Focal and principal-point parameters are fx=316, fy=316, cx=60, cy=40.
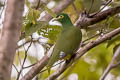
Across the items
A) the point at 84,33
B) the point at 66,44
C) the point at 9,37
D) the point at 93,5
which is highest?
the point at 9,37

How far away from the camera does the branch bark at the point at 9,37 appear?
26.9 inches

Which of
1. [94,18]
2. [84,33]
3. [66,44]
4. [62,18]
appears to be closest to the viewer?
[66,44]

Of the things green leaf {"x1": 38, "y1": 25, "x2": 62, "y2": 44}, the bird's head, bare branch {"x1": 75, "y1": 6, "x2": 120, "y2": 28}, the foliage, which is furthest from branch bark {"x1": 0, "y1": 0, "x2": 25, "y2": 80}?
the bird's head

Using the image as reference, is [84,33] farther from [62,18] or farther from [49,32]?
[49,32]

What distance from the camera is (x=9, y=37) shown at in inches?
28.0

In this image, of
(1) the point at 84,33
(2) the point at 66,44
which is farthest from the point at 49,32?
(1) the point at 84,33

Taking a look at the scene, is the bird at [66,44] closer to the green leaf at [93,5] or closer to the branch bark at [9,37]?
the green leaf at [93,5]

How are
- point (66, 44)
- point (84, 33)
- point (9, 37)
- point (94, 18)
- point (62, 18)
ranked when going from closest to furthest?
point (9, 37) → point (66, 44) → point (94, 18) → point (62, 18) → point (84, 33)

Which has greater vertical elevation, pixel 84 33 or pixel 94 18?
pixel 94 18

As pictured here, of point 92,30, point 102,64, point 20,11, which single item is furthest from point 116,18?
point 20,11

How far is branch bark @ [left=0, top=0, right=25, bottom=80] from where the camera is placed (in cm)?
68

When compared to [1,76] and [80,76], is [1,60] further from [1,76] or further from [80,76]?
[80,76]

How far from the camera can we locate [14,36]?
0.73 meters

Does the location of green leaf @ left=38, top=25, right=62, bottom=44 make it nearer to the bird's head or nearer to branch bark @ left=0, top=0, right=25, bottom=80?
the bird's head
